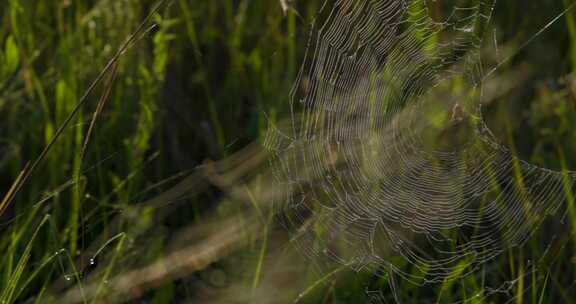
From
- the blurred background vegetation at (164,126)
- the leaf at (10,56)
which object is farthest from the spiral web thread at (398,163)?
the leaf at (10,56)

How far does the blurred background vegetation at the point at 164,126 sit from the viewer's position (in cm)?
211

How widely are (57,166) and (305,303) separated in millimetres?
803

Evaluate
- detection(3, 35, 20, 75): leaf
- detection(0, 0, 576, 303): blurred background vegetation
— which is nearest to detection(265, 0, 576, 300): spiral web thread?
detection(0, 0, 576, 303): blurred background vegetation

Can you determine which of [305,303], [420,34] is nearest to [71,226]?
[305,303]

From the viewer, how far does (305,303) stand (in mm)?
2107

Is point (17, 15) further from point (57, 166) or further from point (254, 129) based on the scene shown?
point (254, 129)

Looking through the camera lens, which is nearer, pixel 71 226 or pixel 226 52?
pixel 71 226

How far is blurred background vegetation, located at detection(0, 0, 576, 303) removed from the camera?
2113mm

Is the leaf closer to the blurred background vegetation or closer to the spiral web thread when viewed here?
the blurred background vegetation

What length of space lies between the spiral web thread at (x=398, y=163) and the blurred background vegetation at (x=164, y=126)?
96mm

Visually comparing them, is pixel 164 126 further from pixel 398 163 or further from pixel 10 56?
pixel 398 163

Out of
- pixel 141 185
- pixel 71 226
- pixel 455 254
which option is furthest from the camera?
pixel 141 185

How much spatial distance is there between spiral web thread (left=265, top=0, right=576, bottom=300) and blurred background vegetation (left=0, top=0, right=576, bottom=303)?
0.32ft

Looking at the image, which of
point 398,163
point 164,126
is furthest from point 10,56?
point 398,163
